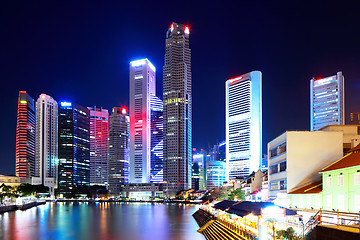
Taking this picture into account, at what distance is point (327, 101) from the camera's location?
16238 centimetres

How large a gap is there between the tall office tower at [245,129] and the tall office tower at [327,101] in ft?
95.4

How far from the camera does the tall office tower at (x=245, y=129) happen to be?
183 meters

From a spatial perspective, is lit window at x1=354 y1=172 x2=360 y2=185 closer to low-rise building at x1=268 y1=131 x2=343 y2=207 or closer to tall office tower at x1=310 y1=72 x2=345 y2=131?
low-rise building at x1=268 y1=131 x2=343 y2=207

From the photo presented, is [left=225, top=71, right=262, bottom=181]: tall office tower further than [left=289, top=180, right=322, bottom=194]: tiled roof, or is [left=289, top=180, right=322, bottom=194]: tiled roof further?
[left=225, top=71, right=262, bottom=181]: tall office tower

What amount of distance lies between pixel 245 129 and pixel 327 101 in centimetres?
4495

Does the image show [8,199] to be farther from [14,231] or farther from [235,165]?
[235,165]

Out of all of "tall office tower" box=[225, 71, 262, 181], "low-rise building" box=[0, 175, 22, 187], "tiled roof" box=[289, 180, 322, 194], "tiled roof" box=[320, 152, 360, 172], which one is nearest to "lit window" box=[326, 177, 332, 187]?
"tiled roof" box=[320, 152, 360, 172]

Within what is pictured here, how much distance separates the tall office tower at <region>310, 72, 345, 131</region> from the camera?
513ft

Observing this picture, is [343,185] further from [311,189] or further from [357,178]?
[311,189]

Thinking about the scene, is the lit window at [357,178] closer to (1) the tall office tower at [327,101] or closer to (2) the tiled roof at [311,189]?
(2) the tiled roof at [311,189]

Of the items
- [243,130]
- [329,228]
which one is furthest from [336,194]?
[243,130]

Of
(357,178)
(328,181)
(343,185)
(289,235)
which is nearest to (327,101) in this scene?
(328,181)

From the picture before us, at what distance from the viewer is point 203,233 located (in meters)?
47.1

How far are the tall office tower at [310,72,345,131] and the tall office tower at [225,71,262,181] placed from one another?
95.4 feet
